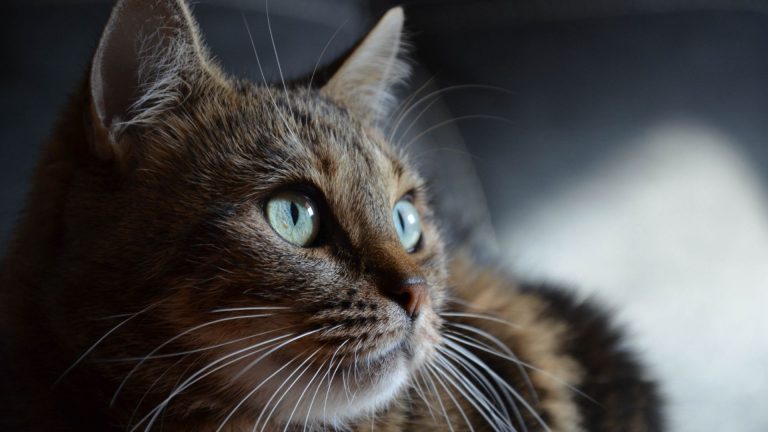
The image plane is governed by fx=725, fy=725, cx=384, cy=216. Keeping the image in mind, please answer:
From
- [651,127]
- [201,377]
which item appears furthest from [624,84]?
[201,377]

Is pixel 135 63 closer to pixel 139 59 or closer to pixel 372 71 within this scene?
pixel 139 59

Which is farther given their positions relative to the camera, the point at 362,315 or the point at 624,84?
the point at 624,84

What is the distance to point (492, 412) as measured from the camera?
786 millimetres

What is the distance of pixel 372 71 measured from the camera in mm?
986

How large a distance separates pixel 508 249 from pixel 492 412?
556 millimetres

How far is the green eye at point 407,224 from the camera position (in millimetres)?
821

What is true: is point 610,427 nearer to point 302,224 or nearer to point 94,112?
point 302,224

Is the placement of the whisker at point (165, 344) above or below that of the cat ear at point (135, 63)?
below

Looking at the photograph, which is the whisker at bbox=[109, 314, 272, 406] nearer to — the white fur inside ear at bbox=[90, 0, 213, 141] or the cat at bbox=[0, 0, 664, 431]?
the cat at bbox=[0, 0, 664, 431]

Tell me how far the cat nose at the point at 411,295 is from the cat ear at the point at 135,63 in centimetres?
29

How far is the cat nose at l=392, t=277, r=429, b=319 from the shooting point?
2.13 ft

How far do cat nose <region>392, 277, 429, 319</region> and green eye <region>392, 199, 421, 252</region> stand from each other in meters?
0.15

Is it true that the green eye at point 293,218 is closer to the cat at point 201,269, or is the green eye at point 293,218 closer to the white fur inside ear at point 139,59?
the cat at point 201,269

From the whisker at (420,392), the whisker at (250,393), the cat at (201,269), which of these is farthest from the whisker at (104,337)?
the whisker at (420,392)
